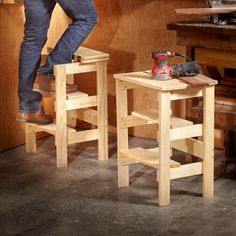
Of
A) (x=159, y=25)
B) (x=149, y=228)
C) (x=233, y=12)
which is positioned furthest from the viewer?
(x=159, y=25)

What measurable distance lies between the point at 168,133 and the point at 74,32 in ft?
3.48

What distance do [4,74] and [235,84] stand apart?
1.52 metres

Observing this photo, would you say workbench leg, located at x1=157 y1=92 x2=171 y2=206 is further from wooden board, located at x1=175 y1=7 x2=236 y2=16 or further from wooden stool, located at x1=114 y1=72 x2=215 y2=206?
wooden board, located at x1=175 y1=7 x2=236 y2=16

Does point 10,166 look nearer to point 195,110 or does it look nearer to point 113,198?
point 113,198

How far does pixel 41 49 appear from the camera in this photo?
482 centimetres

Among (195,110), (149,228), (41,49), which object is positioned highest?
(41,49)

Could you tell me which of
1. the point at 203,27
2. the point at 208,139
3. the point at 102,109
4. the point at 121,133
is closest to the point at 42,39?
the point at 102,109

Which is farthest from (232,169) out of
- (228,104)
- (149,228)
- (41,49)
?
(41,49)

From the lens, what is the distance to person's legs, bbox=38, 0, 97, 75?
459 cm

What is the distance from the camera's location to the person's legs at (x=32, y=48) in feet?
15.3

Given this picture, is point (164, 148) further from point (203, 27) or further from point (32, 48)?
point (32, 48)

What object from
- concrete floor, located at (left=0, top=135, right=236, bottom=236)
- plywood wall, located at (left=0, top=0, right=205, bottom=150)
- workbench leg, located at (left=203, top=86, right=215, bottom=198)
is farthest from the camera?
plywood wall, located at (left=0, top=0, right=205, bottom=150)

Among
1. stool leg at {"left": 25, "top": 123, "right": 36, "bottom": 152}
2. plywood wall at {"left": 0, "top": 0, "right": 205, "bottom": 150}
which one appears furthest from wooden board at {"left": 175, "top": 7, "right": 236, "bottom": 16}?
stool leg at {"left": 25, "top": 123, "right": 36, "bottom": 152}

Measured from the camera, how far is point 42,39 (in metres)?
4.78
